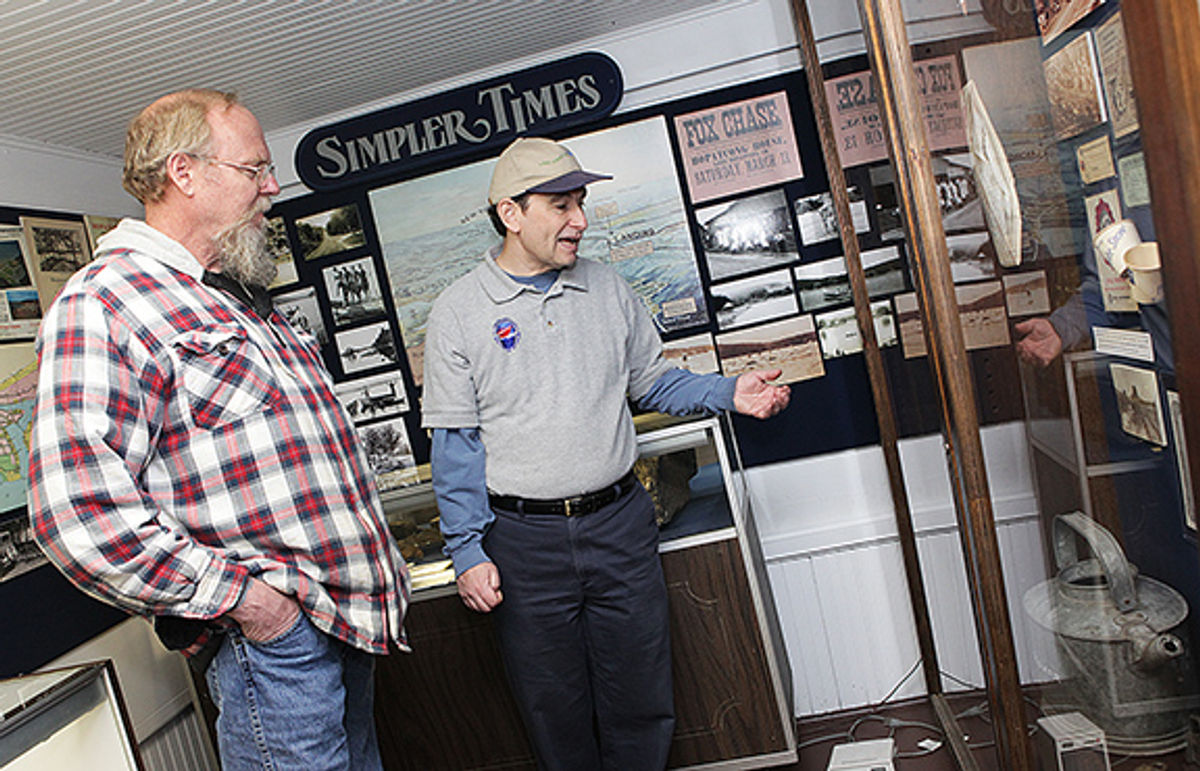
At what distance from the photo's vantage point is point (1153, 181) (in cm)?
84

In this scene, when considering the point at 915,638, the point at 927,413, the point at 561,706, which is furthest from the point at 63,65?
the point at 915,638

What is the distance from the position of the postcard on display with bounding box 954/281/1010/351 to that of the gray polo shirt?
98 centimetres

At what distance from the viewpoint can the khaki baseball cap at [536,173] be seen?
7.79 feet

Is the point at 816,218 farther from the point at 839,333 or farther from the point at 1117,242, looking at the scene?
the point at 1117,242

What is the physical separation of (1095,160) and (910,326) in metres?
1.26

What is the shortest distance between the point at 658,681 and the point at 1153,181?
2012 millimetres

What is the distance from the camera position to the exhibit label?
3.24 m

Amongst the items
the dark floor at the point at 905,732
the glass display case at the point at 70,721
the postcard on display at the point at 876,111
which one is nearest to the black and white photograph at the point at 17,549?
the glass display case at the point at 70,721

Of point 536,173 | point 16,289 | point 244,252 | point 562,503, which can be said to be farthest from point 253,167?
point 16,289

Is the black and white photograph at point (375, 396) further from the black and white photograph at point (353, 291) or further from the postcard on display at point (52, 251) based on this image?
the postcard on display at point (52, 251)

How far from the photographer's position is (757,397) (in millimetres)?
2520

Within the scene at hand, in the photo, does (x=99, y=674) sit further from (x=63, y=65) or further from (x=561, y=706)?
(x=63, y=65)

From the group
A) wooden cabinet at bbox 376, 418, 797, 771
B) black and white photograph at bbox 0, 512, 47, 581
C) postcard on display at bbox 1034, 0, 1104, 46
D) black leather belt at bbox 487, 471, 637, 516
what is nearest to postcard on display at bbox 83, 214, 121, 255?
black and white photograph at bbox 0, 512, 47, 581

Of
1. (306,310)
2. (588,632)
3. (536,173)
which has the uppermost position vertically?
(536,173)
